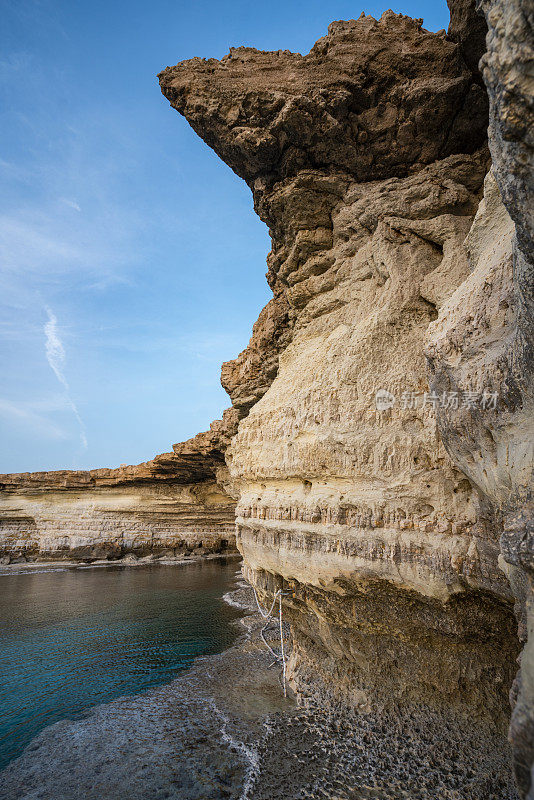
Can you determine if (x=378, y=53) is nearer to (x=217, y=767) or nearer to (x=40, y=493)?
(x=217, y=767)

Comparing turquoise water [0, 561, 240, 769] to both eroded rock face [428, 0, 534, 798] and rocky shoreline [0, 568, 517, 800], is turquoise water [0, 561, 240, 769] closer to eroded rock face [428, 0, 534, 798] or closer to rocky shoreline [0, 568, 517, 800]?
rocky shoreline [0, 568, 517, 800]

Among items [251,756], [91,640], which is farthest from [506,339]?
[91,640]

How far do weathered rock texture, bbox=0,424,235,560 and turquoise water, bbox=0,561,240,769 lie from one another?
7508 mm

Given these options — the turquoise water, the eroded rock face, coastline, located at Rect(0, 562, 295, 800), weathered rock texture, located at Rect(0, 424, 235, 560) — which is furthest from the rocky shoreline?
weathered rock texture, located at Rect(0, 424, 235, 560)

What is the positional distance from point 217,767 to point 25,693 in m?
4.72

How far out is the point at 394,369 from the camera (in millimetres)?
5488

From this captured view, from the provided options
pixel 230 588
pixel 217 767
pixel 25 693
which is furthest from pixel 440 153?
pixel 230 588

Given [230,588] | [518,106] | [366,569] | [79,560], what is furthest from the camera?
[79,560]

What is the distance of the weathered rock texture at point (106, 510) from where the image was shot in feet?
84.9

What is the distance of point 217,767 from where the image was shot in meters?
4.94

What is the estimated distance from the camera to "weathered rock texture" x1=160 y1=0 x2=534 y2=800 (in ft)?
11.3

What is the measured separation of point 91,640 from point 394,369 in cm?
1052

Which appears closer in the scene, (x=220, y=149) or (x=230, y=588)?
(x=220, y=149)

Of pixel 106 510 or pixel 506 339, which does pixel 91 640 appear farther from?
pixel 106 510
